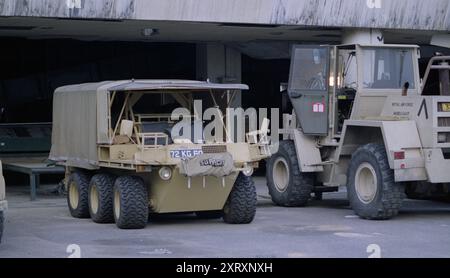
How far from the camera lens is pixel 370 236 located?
466 inches

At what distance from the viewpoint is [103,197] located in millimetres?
12922

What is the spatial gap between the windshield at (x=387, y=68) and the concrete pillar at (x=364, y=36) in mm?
5692

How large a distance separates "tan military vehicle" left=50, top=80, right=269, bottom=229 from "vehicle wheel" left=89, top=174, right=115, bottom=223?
0.6 inches

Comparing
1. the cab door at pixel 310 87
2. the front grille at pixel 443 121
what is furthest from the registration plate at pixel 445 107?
the cab door at pixel 310 87

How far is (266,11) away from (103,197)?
7.41m

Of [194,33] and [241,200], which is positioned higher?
[194,33]

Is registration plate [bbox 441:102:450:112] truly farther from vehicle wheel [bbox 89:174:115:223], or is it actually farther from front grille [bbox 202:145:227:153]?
vehicle wheel [bbox 89:174:115:223]

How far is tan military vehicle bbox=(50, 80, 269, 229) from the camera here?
12.1 meters

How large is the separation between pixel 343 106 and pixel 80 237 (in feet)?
17.4

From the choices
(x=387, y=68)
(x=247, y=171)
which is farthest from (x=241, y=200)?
(x=387, y=68)

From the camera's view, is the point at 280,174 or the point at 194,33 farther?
the point at 194,33

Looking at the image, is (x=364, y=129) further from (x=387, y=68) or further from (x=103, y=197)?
(x=103, y=197)

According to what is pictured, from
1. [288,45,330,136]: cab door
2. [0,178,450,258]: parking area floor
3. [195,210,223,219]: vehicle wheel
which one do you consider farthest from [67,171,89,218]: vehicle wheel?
[288,45,330,136]: cab door
